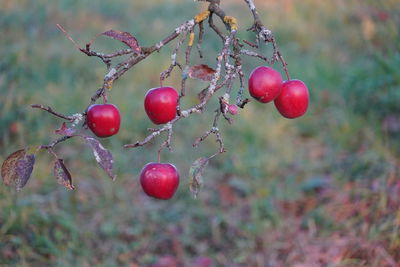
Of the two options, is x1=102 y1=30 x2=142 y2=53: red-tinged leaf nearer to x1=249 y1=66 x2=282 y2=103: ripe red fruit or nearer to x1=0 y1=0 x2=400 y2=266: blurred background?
x1=249 y1=66 x2=282 y2=103: ripe red fruit

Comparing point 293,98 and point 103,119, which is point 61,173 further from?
point 293,98

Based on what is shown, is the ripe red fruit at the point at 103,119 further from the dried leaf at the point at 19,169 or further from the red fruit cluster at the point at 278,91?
the red fruit cluster at the point at 278,91

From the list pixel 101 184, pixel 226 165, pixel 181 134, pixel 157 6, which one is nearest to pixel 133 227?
pixel 101 184

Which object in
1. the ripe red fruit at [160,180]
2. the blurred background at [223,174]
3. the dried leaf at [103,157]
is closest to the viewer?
the dried leaf at [103,157]

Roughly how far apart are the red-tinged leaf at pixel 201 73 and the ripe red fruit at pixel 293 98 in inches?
6.3

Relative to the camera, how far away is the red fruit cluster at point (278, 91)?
1109 mm

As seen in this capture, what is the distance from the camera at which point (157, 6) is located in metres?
6.39

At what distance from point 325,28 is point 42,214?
3.67 meters

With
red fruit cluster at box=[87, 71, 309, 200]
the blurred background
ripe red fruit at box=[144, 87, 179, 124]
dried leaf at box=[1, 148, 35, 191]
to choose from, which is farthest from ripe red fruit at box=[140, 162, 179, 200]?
the blurred background

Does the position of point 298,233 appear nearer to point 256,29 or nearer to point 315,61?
point 256,29

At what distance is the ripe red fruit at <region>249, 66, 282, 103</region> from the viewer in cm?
111

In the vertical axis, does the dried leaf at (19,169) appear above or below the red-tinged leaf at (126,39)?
below

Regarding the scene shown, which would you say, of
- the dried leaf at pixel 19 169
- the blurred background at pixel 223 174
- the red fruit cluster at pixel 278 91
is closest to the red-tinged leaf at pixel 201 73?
the red fruit cluster at pixel 278 91

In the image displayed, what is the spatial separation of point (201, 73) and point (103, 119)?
265 millimetres
